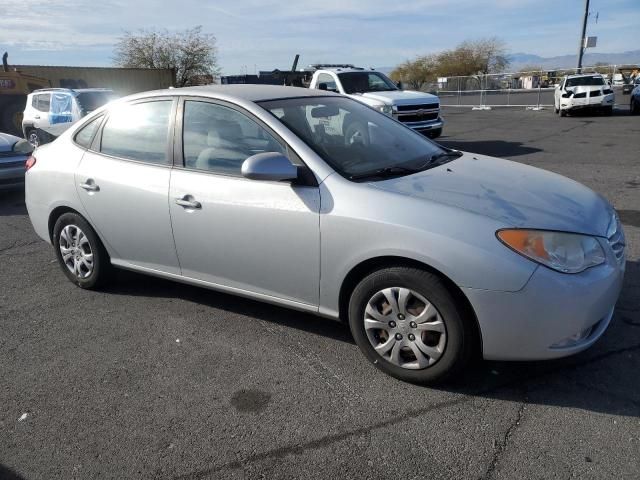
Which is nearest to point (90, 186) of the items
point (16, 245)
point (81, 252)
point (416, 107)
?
point (81, 252)

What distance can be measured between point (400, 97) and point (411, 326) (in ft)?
33.5

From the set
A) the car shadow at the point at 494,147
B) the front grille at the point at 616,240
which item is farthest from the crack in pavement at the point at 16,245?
the car shadow at the point at 494,147

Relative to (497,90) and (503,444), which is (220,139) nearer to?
(503,444)

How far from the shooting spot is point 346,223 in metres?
3.12

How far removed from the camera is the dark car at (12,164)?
→ 8891 millimetres

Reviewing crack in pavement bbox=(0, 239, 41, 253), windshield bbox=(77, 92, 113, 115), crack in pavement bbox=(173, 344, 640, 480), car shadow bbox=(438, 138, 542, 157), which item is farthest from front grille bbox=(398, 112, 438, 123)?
crack in pavement bbox=(173, 344, 640, 480)

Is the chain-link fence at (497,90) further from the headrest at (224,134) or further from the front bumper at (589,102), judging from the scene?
the headrest at (224,134)

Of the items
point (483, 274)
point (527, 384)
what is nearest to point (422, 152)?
point (483, 274)

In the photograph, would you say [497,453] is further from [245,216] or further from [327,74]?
[327,74]

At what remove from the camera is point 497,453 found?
255 centimetres

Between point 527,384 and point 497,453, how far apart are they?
67 cm

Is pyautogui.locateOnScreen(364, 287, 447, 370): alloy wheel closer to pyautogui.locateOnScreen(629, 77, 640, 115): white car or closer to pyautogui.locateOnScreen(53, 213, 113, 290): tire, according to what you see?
pyautogui.locateOnScreen(53, 213, 113, 290): tire

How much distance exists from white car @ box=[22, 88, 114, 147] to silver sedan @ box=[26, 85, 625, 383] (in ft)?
32.3

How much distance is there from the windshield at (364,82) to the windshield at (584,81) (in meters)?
10.9
